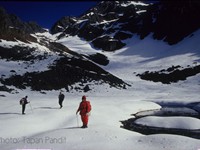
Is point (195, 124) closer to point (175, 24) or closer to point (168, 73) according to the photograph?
point (168, 73)

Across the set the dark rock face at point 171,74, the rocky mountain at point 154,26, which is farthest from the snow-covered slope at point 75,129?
the rocky mountain at point 154,26

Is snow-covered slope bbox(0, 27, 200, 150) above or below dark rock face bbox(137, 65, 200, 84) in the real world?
below

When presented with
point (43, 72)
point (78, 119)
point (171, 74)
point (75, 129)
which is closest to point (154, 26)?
point (171, 74)

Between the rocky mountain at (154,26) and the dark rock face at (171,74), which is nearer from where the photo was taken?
the dark rock face at (171,74)

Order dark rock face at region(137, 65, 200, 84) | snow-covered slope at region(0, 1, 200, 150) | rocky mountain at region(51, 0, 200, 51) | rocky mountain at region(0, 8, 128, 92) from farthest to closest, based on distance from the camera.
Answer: rocky mountain at region(51, 0, 200, 51)
dark rock face at region(137, 65, 200, 84)
rocky mountain at region(0, 8, 128, 92)
snow-covered slope at region(0, 1, 200, 150)

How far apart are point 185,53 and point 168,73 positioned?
1794cm

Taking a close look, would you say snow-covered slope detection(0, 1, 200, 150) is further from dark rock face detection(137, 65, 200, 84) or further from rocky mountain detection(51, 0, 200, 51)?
rocky mountain detection(51, 0, 200, 51)

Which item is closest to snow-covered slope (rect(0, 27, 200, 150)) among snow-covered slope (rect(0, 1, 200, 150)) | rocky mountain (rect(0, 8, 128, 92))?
snow-covered slope (rect(0, 1, 200, 150))

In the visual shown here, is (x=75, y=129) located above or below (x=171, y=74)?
below

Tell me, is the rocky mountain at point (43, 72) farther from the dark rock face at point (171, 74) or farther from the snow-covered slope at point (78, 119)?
the dark rock face at point (171, 74)

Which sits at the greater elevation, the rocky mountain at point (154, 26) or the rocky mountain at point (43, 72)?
the rocky mountain at point (154, 26)

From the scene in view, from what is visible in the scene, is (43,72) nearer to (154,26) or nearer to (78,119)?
(78,119)

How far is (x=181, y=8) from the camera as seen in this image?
10869 centimetres

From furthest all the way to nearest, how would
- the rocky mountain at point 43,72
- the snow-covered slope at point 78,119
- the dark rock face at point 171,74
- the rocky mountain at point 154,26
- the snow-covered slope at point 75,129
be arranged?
the rocky mountain at point 154,26 < the dark rock face at point 171,74 < the rocky mountain at point 43,72 < the snow-covered slope at point 78,119 < the snow-covered slope at point 75,129
